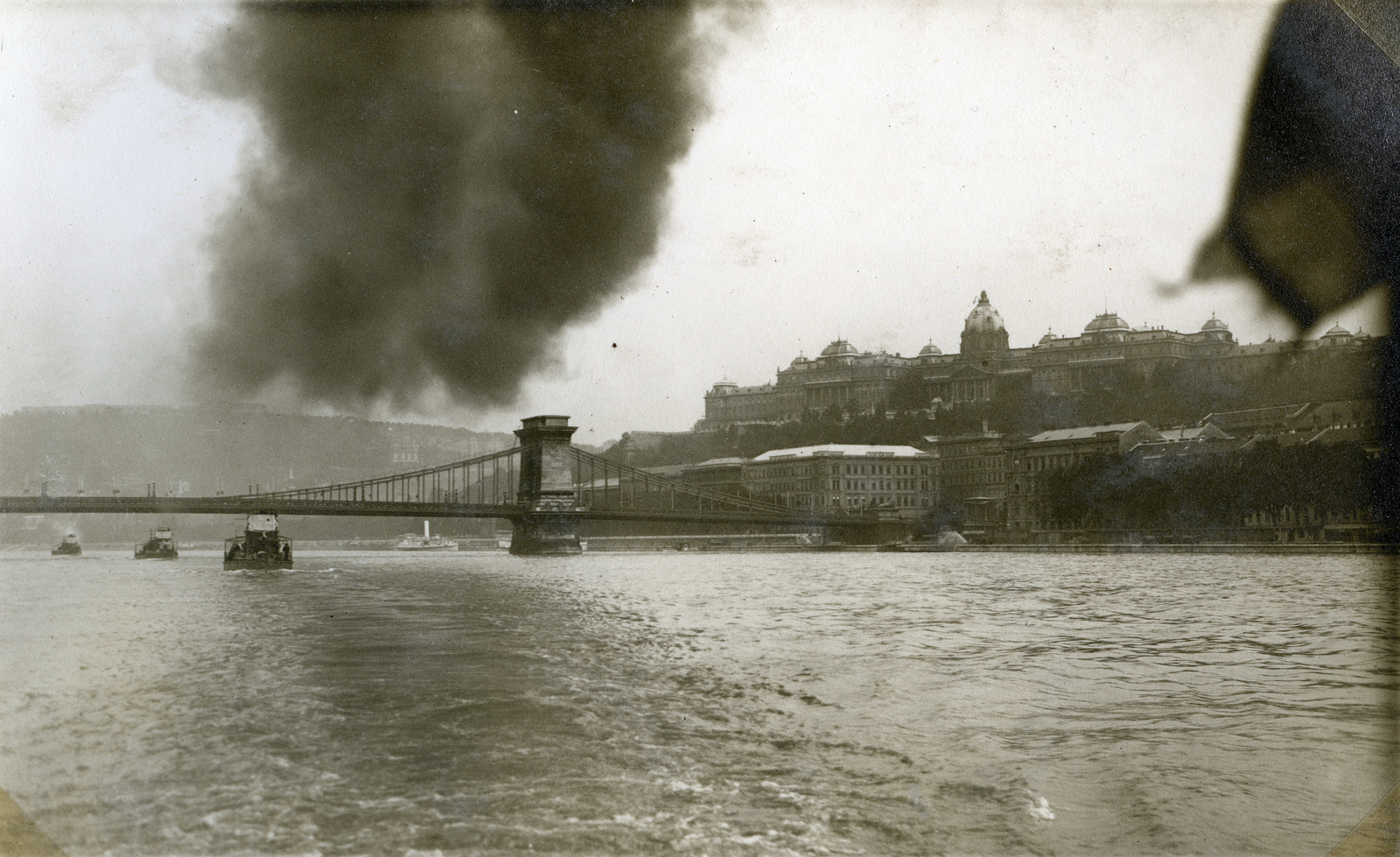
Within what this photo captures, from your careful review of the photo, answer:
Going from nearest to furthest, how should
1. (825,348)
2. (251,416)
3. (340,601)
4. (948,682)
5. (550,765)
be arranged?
(550,765) → (948,682) → (251,416) → (340,601) → (825,348)

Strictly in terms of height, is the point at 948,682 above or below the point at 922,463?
below

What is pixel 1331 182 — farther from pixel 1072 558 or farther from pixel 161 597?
pixel 1072 558

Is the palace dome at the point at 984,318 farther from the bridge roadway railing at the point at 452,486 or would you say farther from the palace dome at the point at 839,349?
the bridge roadway railing at the point at 452,486

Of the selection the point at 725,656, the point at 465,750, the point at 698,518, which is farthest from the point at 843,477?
the point at 465,750

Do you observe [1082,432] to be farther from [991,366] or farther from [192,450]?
[192,450]

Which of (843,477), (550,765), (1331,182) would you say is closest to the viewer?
(550,765)

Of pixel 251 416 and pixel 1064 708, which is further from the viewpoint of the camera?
pixel 251 416

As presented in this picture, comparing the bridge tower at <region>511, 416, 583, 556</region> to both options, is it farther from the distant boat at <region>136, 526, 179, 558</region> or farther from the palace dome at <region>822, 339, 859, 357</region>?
the distant boat at <region>136, 526, 179, 558</region>
